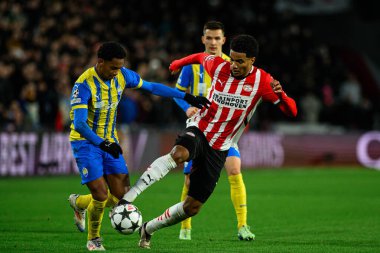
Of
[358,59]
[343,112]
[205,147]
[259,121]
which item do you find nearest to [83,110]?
[205,147]

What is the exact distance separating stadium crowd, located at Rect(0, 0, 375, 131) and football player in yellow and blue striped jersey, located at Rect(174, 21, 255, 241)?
348 inches

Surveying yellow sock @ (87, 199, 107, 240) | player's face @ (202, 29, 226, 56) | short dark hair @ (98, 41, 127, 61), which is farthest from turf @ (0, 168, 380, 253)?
player's face @ (202, 29, 226, 56)

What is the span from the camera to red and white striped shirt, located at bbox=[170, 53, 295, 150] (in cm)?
830

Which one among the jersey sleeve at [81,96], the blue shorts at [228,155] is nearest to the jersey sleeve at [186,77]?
the blue shorts at [228,155]

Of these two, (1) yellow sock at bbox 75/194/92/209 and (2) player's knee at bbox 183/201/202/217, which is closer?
(2) player's knee at bbox 183/201/202/217

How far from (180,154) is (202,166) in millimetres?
481

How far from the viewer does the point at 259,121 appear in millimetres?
24062

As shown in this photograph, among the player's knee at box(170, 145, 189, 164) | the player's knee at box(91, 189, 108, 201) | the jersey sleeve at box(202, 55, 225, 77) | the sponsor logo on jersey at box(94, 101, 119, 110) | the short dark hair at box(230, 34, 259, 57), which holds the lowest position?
the player's knee at box(91, 189, 108, 201)

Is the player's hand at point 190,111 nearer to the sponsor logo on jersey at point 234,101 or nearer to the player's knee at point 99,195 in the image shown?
the sponsor logo on jersey at point 234,101

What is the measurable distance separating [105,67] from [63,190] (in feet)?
26.4

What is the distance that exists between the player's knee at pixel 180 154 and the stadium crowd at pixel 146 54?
10.6m

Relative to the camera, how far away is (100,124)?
8.36 m

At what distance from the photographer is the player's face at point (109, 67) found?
7.99 metres

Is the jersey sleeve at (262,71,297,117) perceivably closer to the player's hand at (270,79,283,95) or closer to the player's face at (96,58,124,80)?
the player's hand at (270,79,283,95)
